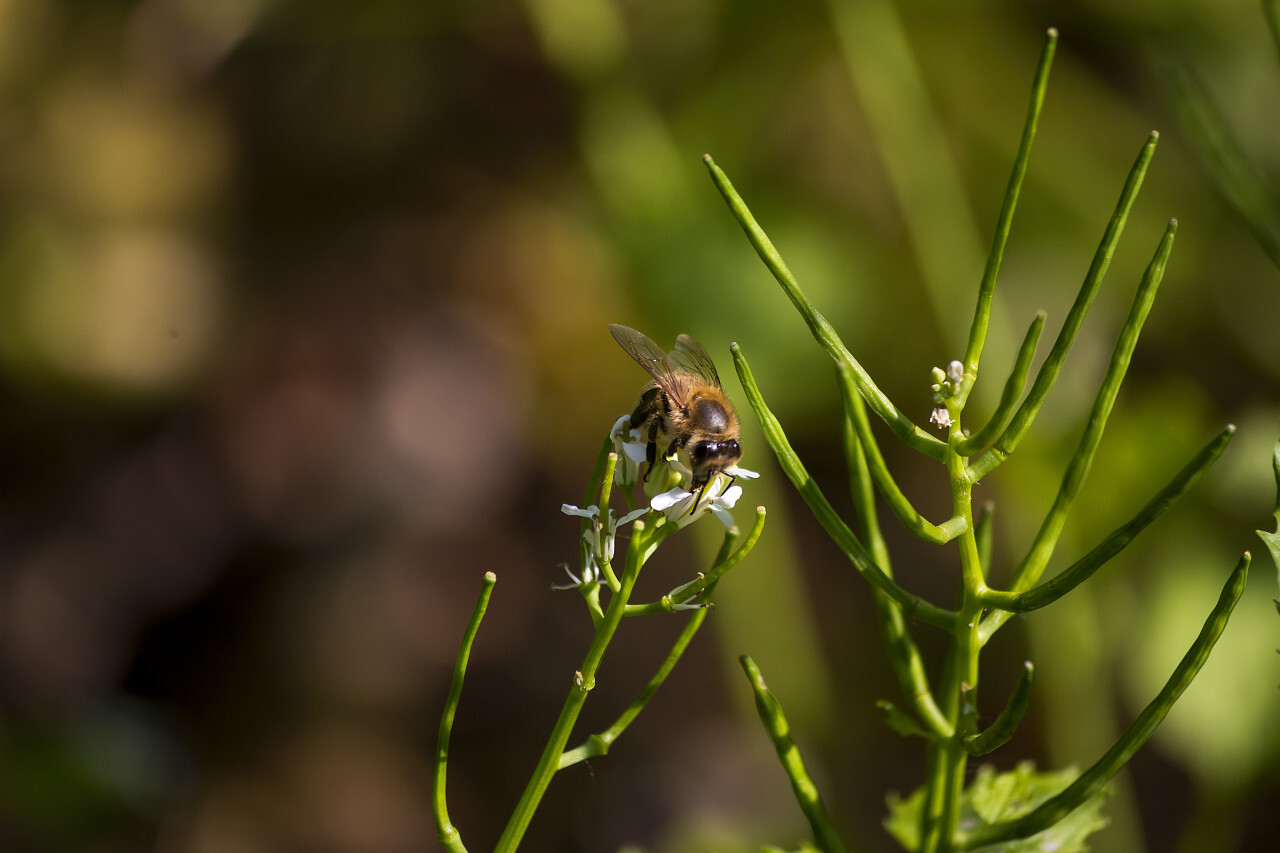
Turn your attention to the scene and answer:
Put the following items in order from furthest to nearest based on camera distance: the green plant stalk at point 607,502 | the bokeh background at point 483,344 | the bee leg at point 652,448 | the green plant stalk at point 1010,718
Answer: the bokeh background at point 483,344 → the bee leg at point 652,448 → the green plant stalk at point 607,502 → the green plant stalk at point 1010,718

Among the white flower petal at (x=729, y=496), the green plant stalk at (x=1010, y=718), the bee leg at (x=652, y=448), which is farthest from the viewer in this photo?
the bee leg at (x=652, y=448)

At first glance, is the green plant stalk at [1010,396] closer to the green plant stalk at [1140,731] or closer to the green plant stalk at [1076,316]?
the green plant stalk at [1076,316]

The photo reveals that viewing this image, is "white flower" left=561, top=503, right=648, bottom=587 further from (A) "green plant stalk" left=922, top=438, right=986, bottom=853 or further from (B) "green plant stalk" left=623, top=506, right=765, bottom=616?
(A) "green plant stalk" left=922, top=438, right=986, bottom=853

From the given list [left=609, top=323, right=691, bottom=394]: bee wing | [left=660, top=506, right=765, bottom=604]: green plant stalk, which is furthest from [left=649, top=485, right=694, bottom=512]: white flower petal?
[left=609, top=323, right=691, bottom=394]: bee wing

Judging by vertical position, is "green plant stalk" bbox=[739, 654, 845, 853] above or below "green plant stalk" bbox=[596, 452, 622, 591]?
below

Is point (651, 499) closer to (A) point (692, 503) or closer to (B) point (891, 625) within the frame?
(A) point (692, 503)

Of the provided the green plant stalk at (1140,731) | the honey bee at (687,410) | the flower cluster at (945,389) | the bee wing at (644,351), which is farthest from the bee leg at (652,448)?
the green plant stalk at (1140,731)

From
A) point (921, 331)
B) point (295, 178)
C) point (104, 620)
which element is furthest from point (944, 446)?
point (295, 178)
